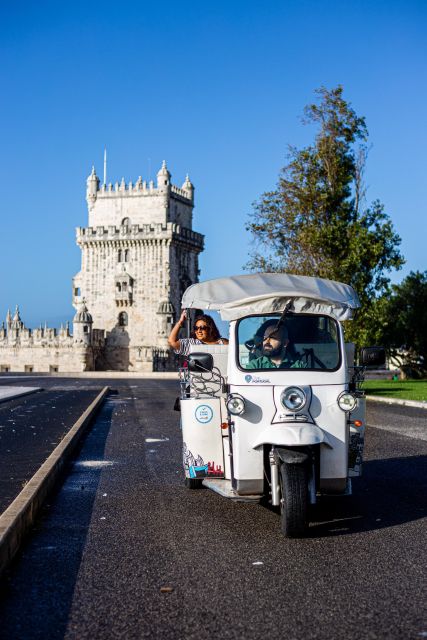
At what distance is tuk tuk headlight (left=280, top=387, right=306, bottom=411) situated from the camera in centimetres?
741

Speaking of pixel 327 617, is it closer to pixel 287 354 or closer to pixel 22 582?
pixel 22 582

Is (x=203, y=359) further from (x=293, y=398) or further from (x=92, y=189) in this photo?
(x=92, y=189)

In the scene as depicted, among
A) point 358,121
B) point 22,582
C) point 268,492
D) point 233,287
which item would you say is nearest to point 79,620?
point 22,582

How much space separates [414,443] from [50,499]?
729 cm

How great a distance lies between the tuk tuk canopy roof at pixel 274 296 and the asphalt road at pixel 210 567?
197 cm

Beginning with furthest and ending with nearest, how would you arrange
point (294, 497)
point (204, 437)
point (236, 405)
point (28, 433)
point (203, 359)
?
point (28, 433) < point (204, 437) < point (203, 359) < point (236, 405) < point (294, 497)

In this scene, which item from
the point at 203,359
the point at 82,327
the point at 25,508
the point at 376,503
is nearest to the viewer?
the point at 25,508

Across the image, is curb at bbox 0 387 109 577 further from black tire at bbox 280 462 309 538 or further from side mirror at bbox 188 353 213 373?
black tire at bbox 280 462 309 538

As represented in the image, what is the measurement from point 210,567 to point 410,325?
57262mm

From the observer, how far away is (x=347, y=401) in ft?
24.6

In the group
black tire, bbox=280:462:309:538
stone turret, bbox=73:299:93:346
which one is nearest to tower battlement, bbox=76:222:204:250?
stone turret, bbox=73:299:93:346

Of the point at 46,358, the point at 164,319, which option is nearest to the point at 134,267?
the point at 164,319

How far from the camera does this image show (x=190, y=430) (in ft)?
27.9

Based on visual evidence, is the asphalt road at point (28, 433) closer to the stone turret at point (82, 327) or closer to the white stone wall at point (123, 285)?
the stone turret at point (82, 327)
